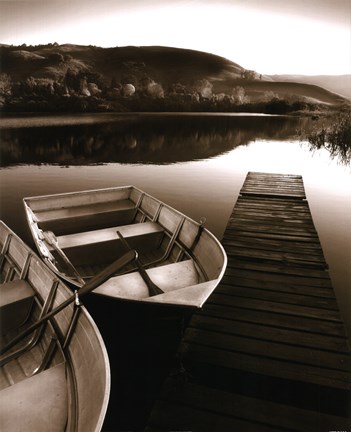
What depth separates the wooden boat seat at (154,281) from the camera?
13.1 feet

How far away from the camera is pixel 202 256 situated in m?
4.91

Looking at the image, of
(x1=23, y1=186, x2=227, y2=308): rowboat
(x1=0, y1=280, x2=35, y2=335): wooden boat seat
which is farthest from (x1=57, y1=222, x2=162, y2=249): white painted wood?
(x1=0, y1=280, x2=35, y2=335): wooden boat seat

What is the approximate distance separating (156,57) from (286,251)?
382 ft

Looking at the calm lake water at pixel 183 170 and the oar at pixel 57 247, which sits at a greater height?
the oar at pixel 57 247

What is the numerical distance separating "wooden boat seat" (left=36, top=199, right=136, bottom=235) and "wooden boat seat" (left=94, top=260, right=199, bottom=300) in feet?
9.19

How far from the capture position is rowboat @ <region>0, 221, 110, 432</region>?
7.93ft

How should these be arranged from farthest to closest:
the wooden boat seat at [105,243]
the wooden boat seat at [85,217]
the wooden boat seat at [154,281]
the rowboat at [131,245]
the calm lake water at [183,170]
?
the calm lake water at [183,170] < the wooden boat seat at [85,217] < the wooden boat seat at [105,243] < the rowboat at [131,245] < the wooden boat seat at [154,281]

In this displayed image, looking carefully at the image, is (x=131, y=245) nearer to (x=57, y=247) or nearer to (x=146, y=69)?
(x=57, y=247)

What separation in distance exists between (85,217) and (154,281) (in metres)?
3.24

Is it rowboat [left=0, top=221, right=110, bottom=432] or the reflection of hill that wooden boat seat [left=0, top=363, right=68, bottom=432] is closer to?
rowboat [left=0, top=221, right=110, bottom=432]

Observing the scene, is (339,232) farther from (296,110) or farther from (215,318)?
(296,110)

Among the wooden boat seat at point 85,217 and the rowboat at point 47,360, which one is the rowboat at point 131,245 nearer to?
the wooden boat seat at point 85,217

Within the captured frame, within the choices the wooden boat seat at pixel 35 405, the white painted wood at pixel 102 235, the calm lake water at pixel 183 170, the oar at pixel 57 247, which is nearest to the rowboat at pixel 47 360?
the wooden boat seat at pixel 35 405

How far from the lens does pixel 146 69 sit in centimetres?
10138
